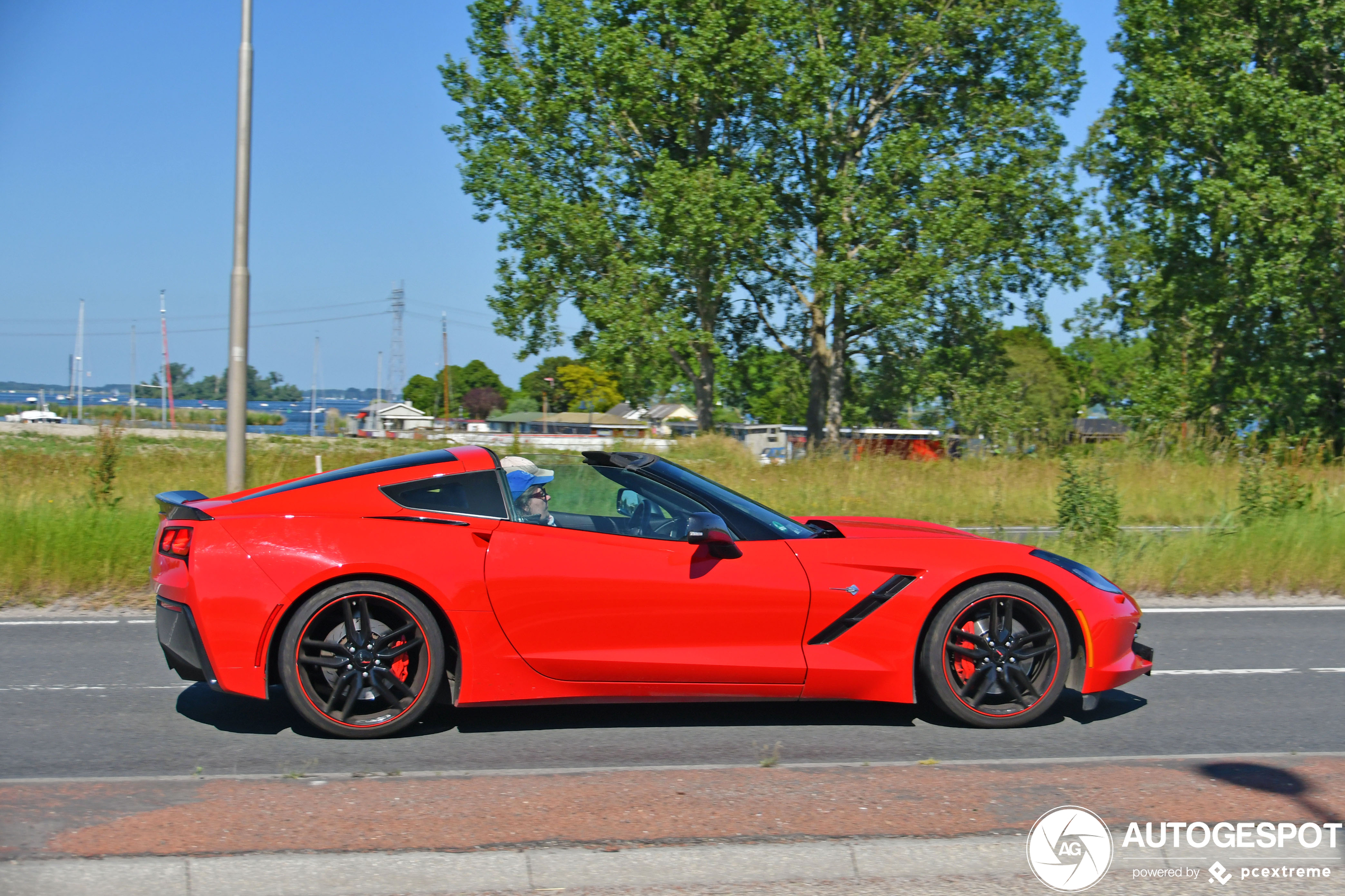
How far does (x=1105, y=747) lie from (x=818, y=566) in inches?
61.9

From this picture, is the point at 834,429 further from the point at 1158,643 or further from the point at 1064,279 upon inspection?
the point at 1158,643

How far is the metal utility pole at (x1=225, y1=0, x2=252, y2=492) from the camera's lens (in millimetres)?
11242

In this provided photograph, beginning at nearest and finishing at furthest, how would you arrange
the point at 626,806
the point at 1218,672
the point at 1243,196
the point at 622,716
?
the point at 626,806
the point at 622,716
the point at 1218,672
the point at 1243,196

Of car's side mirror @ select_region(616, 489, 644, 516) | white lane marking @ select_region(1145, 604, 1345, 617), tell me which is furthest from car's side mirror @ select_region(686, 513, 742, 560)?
white lane marking @ select_region(1145, 604, 1345, 617)

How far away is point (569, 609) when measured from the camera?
16.3 feet

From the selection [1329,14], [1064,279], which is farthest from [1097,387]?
[1329,14]

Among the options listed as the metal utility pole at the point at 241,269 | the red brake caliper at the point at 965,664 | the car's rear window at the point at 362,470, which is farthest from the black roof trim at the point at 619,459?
the metal utility pole at the point at 241,269

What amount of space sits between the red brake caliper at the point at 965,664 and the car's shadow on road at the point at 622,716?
27cm

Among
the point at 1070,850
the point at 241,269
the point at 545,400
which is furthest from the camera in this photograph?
the point at 545,400

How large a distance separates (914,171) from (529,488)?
86.9 ft

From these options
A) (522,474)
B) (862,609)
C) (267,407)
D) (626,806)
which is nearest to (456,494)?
(522,474)

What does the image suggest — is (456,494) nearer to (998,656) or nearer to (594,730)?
(594,730)

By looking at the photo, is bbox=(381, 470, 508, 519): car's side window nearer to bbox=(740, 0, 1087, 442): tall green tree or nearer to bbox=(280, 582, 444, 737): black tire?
bbox=(280, 582, 444, 737): black tire

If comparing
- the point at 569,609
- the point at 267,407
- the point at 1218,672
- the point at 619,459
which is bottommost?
the point at 1218,672
